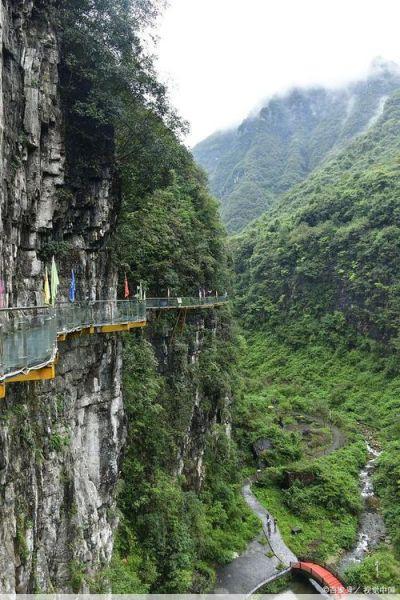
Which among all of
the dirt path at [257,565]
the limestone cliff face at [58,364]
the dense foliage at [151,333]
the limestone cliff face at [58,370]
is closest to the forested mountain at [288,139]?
the dense foliage at [151,333]

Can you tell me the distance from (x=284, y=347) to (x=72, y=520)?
4285 centimetres

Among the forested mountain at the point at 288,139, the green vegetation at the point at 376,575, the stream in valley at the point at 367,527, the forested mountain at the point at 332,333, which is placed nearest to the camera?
the green vegetation at the point at 376,575

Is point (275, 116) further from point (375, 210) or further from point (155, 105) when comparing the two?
point (155, 105)

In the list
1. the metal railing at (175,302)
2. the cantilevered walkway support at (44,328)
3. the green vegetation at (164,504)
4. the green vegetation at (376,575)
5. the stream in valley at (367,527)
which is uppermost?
the metal railing at (175,302)

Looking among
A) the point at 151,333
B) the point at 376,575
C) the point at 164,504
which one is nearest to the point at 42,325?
the point at 164,504

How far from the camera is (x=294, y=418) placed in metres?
40.6

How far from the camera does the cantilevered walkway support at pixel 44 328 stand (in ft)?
24.8

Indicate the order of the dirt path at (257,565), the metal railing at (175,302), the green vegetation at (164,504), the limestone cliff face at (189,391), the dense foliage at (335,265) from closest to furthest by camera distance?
the green vegetation at (164,504) → the metal railing at (175,302) → the dirt path at (257,565) → the limestone cliff face at (189,391) → the dense foliage at (335,265)

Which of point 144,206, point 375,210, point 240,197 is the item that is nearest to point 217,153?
point 240,197

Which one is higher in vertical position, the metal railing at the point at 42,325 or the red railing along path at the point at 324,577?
the metal railing at the point at 42,325

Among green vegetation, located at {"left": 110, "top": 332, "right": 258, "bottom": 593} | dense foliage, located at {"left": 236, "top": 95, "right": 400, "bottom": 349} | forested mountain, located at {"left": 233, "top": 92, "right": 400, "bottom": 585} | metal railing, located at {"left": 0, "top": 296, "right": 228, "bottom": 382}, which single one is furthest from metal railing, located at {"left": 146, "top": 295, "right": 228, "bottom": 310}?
dense foliage, located at {"left": 236, "top": 95, "right": 400, "bottom": 349}

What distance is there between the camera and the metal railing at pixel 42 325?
7.51 m

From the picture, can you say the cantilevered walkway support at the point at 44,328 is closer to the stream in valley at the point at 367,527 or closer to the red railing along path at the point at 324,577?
the red railing along path at the point at 324,577

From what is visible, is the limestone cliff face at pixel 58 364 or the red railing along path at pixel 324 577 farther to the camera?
the red railing along path at pixel 324 577
